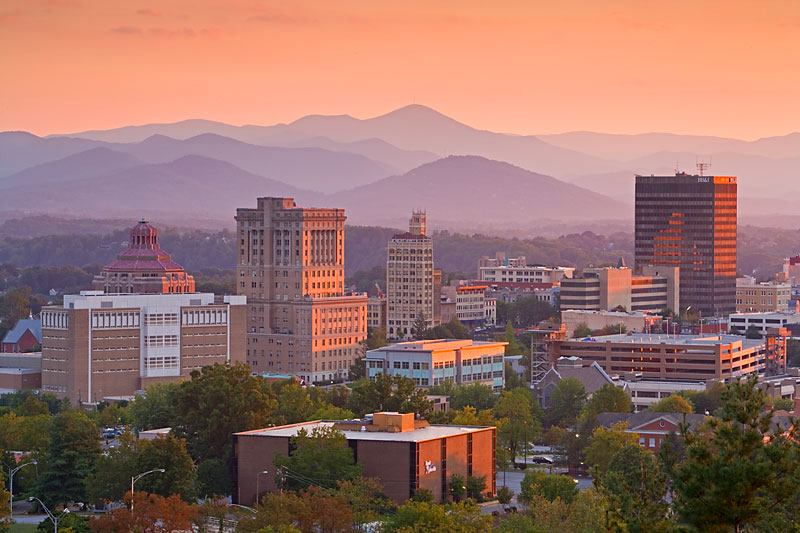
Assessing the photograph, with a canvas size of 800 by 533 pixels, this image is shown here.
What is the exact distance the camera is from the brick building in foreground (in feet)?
301

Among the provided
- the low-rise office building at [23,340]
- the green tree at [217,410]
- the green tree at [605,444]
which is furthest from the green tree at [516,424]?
the low-rise office building at [23,340]

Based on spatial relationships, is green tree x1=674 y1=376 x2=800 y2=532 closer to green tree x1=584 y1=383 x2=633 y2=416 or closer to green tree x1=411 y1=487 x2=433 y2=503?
green tree x1=411 y1=487 x2=433 y2=503

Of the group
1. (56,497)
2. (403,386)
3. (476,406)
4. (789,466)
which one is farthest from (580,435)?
(789,466)

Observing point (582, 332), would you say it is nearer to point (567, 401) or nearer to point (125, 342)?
point (125, 342)

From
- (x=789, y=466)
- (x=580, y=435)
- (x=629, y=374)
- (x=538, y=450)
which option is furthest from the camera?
(x=629, y=374)

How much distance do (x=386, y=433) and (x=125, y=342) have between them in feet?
215

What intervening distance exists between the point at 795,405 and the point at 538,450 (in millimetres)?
21938

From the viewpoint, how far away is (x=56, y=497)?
9575cm

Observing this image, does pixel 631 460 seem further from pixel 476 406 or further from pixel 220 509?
pixel 476 406

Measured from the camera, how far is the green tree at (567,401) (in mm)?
133750

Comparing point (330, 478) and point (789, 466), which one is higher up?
point (789, 466)

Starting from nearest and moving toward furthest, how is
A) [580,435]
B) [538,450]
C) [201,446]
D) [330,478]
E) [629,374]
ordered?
[330,478] → [201,446] → [580,435] → [538,450] → [629,374]

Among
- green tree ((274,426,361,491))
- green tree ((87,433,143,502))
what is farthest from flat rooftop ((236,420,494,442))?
green tree ((87,433,143,502))

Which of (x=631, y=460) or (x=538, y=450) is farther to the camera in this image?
(x=538, y=450)
